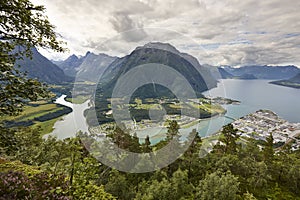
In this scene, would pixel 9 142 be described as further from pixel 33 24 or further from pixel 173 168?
pixel 173 168

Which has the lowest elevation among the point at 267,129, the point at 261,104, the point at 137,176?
the point at 267,129

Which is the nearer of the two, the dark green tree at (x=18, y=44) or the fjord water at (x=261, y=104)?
the dark green tree at (x=18, y=44)

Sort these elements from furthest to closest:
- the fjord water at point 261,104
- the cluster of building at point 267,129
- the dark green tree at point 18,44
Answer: the fjord water at point 261,104
the cluster of building at point 267,129
the dark green tree at point 18,44

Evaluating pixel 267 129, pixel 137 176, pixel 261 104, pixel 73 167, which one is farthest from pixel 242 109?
pixel 73 167

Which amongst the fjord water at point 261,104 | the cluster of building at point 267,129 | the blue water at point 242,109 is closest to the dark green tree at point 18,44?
the blue water at point 242,109

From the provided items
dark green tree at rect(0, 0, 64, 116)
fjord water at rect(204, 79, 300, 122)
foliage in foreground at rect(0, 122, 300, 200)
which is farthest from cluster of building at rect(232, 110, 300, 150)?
dark green tree at rect(0, 0, 64, 116)

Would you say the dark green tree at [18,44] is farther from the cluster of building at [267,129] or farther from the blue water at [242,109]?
the cluster of building at [267,129]

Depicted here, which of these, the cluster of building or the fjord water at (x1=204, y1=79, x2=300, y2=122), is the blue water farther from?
the cluster of building

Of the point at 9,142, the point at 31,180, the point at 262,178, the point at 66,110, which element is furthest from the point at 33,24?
the point at 66,110

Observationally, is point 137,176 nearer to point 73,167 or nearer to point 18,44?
point 73,167
